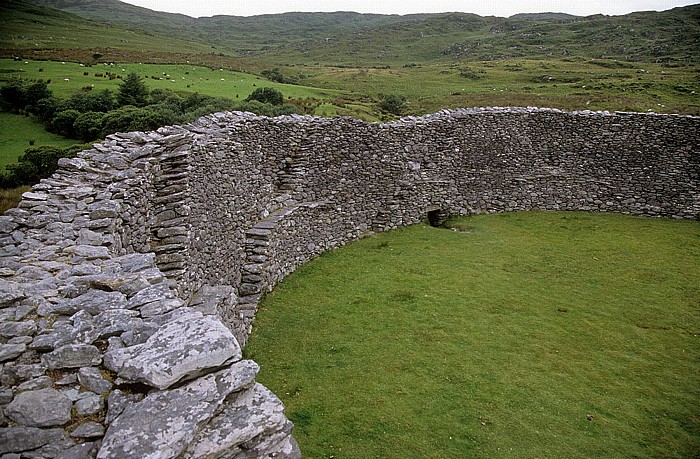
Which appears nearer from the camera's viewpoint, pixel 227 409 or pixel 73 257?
pixel 227 409

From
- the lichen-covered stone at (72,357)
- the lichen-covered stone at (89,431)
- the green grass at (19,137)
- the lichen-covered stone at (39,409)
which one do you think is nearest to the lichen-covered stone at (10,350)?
the lichen-covered stone at (72,357)

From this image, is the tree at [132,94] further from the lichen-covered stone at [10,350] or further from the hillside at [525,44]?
the hillside at [525,44]

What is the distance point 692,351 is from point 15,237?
15.0m

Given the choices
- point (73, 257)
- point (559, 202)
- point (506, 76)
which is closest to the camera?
point (73, 257)

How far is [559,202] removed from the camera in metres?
23.7

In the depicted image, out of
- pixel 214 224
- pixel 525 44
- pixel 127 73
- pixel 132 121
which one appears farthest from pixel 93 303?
pixel 525 44

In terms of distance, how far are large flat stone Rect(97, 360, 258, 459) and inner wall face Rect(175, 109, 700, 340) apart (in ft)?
20.4

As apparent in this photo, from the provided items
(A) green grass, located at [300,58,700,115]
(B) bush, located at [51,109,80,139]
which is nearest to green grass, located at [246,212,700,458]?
(B) bush, located at [51,109,80,139]

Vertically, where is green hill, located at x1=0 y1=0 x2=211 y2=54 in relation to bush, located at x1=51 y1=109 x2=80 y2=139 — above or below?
above

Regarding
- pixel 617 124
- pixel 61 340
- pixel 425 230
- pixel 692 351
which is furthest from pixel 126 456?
pixel 617 124

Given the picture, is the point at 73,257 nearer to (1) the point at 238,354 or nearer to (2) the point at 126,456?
(1) the point at 238,354

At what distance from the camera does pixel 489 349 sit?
11.5 metres

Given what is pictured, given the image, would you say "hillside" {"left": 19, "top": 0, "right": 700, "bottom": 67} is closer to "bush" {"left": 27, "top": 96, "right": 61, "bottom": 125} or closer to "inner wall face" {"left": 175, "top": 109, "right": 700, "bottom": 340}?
"inner wall face" {"left": 175, "top": 109, "right": 700, "bottom": 340}

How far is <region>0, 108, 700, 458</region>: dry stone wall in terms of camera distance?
4066mm
